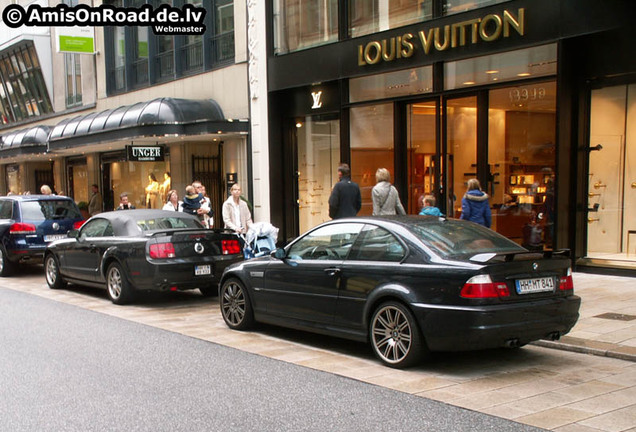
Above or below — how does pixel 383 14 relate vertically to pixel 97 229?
above

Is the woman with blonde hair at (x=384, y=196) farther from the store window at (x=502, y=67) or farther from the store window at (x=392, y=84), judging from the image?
the store window at (x=392, y=84)

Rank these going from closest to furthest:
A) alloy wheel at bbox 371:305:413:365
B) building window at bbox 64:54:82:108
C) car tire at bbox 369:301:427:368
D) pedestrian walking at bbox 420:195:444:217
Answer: car tire at bbox 369:301:427:368, alloy wheel at bbox 371:305:413:365, pedestrian walking at bbox 420:195:444:217, building window at bbox 64:54:82:108

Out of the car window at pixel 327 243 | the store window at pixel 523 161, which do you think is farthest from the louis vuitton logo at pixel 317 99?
the car window at pixel 327 243

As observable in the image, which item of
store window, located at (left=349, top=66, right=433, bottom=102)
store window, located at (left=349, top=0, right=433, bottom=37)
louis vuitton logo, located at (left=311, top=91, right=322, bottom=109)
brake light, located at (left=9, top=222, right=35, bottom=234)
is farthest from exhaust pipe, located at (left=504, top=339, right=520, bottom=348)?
brake light, located at (left=9, top=222, right=35, bottom=234)

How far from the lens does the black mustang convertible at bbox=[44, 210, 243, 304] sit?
33.7ft

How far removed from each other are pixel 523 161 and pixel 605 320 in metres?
4.83

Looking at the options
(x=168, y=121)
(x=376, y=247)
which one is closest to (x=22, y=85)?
(x=168, y=121)

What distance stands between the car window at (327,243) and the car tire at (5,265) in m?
9.73

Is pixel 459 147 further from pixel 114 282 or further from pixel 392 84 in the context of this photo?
pixel 114 282

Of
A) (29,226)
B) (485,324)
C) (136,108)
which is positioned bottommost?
(485,324)

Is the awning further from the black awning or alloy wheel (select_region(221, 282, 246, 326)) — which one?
alloy wheel (select_region(221, 282, 246, 326))

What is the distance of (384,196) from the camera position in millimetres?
11297

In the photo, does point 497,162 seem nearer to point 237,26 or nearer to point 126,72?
point 237,26

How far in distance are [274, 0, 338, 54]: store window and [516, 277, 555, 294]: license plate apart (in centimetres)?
1077
